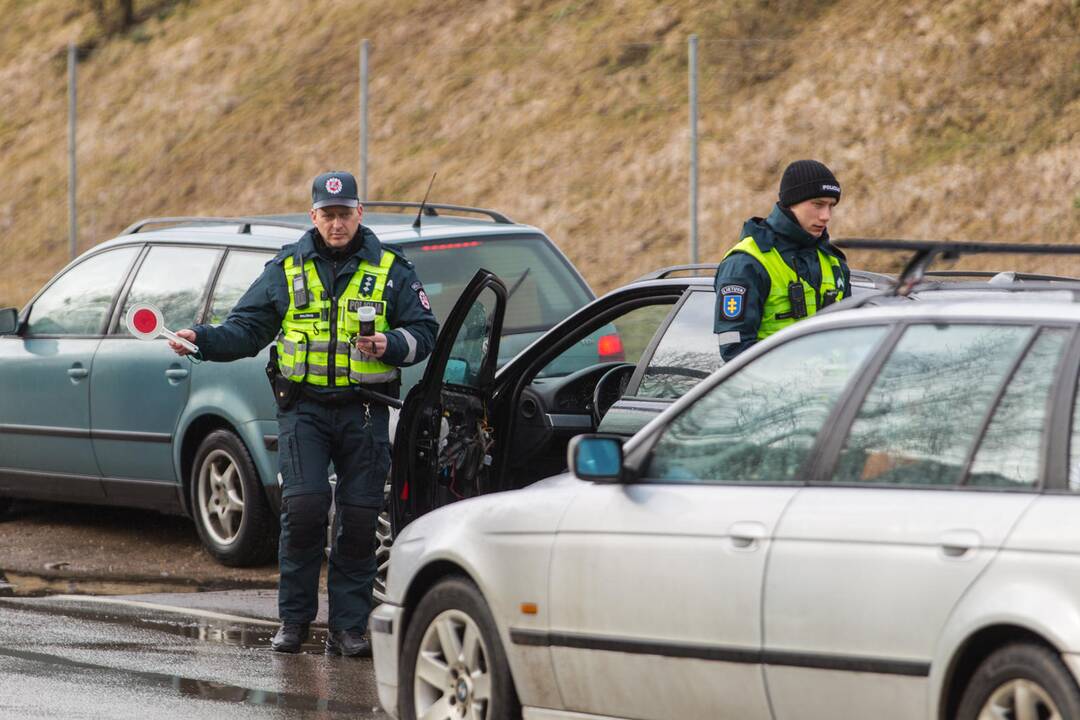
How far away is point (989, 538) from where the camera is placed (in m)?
4.41

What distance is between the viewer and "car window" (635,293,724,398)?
24.6 ft

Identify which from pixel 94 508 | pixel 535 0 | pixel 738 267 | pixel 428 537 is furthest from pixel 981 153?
pixel 428 537

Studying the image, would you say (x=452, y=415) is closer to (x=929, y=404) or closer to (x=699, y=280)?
(x=699, y=280)

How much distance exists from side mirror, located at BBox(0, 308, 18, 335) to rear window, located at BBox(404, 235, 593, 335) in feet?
9.04

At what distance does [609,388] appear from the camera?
822cm

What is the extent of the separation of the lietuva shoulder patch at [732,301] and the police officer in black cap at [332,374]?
4.43 feet

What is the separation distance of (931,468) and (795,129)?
55.1 ft

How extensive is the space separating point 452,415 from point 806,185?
5.36ft

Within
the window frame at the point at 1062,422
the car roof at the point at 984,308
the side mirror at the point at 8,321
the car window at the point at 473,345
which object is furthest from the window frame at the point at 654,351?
the side mirror at the point at 8,321

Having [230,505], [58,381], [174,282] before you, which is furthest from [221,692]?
[58,381]

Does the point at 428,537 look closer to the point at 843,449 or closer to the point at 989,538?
the point at 843,449

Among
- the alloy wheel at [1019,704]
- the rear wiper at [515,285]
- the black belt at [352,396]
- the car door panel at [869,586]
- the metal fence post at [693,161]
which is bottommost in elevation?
the alloy wheel at [1019,704]

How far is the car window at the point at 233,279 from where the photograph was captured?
9898 mm

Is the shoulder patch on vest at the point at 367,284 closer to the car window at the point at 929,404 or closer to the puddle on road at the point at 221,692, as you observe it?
the puddle on road at the point at 221,692
